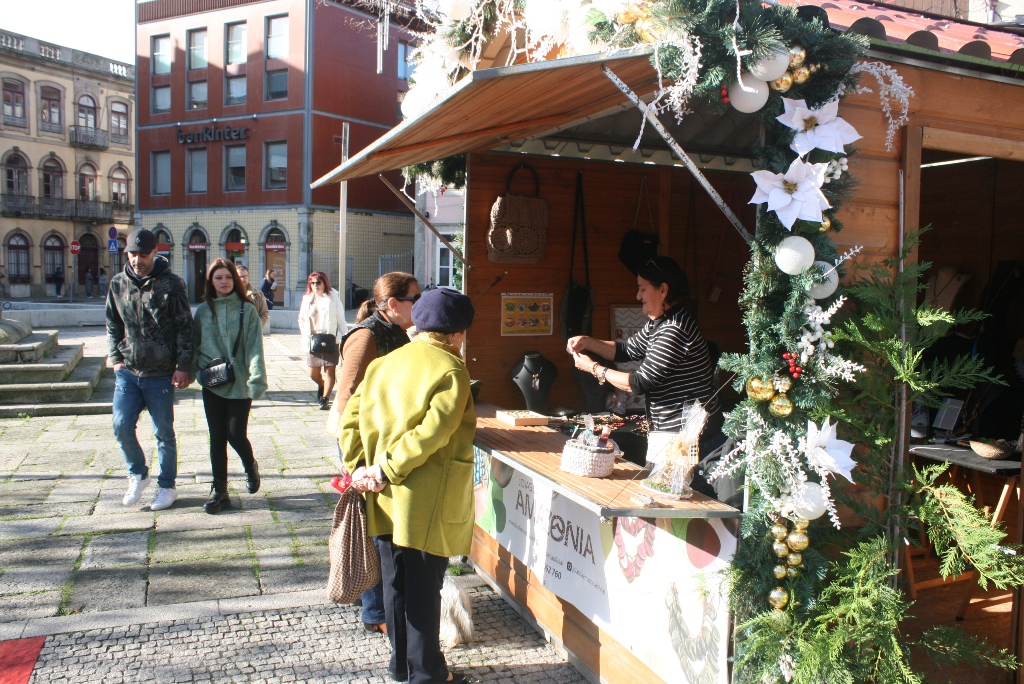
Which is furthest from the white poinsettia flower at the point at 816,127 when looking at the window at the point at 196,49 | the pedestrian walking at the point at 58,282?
the pedestrian walking at the point at 58,282

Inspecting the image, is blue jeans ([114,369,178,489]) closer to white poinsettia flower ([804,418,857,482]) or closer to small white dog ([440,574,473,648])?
small white dog ([440,574,473,648])

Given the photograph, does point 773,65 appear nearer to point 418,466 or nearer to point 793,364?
point 793,364

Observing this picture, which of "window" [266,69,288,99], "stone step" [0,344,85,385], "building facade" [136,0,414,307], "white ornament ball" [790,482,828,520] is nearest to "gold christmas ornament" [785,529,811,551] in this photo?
"white ornament ball" [790,482,828,520]

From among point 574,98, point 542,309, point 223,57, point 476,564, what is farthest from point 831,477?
point 223,57

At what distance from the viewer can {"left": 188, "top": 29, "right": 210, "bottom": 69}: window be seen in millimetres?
32844

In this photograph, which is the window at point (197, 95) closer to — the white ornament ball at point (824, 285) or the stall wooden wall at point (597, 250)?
the stall wooden wall at point (597, 250)

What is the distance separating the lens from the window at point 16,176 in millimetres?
42281

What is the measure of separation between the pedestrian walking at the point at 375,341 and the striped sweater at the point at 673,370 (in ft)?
3.86

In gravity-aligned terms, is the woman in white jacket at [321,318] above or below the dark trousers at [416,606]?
above

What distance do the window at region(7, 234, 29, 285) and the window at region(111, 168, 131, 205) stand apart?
609 cm

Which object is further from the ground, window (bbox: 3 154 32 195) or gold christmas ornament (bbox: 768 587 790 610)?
window (bbox: 3 154 32 195)

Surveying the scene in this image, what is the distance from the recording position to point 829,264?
2.54 metres

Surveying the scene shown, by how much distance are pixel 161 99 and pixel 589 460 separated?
1414 inches

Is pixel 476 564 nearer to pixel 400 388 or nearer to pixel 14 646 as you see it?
pixel 400 388
